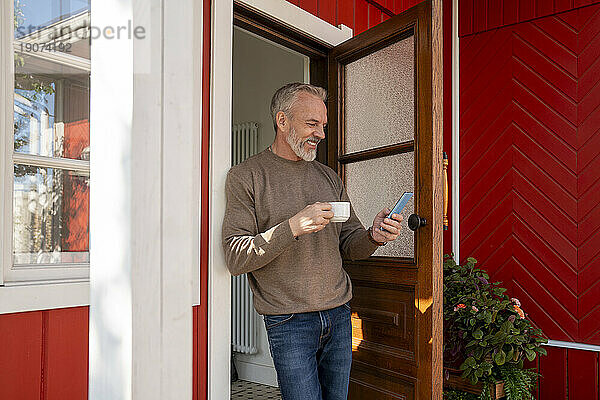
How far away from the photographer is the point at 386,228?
2.30 metres

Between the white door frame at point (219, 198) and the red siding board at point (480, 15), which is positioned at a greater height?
the red siding board at point (480, 15)

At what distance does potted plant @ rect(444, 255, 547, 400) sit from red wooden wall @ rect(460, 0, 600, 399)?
17.7 inches

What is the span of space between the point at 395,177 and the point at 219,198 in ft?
2.78

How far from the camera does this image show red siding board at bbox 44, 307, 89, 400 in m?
1.85

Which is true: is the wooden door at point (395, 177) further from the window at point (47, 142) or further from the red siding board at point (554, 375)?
the red siding board at point (554, 375)

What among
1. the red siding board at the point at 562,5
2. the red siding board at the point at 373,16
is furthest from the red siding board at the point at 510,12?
→ the red siding board at the point at 373,16

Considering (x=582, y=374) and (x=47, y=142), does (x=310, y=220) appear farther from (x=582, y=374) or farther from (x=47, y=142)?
(x=582, y=374)

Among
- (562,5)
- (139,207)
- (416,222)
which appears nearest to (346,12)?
(562,5)

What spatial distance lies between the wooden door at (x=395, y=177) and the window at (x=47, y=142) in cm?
132

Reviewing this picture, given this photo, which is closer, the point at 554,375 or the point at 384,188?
the point at 384,188

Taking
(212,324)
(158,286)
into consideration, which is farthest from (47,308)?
(158,286)

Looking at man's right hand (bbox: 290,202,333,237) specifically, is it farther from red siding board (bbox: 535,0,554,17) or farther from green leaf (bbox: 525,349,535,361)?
red siding board (bbox: 535,0,554,17)

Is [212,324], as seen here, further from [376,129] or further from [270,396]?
[270,396]

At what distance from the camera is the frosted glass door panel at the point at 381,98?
2.68m
